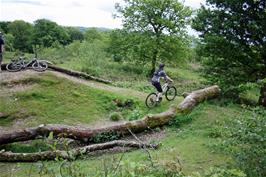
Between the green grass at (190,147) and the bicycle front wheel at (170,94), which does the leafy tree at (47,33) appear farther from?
the green grass at (190,147)

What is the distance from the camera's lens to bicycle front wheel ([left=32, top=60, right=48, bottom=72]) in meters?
24.0

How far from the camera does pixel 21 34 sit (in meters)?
78.7

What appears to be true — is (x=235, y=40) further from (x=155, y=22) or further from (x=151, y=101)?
(x=155, y=22)

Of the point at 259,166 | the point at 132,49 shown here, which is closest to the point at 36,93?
the point at 259,166

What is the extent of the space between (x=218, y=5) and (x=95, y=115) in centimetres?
970

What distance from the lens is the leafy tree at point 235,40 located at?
21.7 meters

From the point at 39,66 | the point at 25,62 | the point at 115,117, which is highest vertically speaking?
the point at 25,62

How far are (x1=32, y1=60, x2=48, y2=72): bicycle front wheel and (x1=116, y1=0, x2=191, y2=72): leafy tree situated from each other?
1853 cm

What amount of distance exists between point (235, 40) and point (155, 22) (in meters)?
21.7

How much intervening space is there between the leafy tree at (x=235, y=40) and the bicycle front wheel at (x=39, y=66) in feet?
32.0

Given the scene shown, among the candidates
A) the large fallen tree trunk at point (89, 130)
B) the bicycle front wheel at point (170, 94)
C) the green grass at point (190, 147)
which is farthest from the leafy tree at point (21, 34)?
the large fallen tree trunk at point (89, 130)

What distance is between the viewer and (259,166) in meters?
10.2

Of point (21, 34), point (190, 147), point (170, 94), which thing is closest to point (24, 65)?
point (170, 94)

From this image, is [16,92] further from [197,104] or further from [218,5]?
[218,5]
